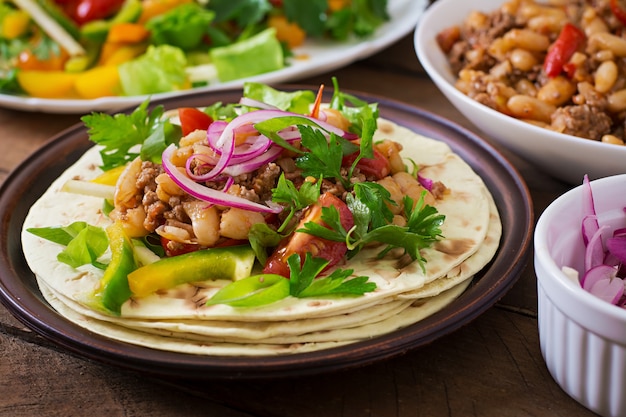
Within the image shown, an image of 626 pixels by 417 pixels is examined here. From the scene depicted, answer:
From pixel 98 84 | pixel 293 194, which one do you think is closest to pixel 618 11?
pixel 293 194

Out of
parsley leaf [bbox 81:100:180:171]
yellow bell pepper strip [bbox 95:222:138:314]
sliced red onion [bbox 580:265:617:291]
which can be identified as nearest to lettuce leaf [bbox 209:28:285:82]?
parsley leaf [bbox 81:100:180:171]

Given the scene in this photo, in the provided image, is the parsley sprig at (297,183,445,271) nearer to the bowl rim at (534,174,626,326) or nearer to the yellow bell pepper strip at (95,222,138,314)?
the bowl rim at (534,174,626,326)

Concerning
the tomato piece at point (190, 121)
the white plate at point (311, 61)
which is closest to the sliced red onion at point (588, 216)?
the tomato piece at point (190, 121)

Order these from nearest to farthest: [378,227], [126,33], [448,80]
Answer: [378,227] < [448,80] < [126,33]

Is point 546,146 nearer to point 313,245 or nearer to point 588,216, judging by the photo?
point 588,216

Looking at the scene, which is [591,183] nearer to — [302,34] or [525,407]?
[525,407]

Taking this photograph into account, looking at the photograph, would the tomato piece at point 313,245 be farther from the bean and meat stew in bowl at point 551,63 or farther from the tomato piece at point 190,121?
the bean and meat stew in bowl at point 551,63

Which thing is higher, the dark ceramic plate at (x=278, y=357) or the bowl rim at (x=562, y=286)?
the bowl rim at (x=562, y=286)
